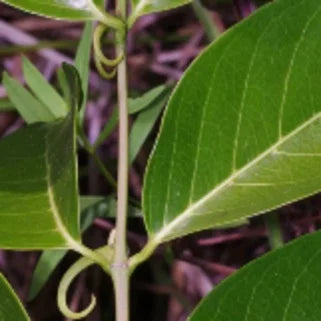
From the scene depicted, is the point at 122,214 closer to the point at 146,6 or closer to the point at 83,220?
the point at 146,6

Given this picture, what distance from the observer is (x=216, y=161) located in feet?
2.15

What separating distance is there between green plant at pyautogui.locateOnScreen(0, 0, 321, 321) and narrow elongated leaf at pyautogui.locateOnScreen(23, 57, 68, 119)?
0.88 feet

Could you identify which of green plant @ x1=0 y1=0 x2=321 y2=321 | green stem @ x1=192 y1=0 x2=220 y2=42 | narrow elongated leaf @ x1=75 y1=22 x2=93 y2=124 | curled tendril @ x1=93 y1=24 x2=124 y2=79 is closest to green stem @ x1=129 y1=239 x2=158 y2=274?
green plant @ x1=0 y1=0 x2=321 y2=321

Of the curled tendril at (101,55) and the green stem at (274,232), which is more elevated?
the curled tendril at (101,55)

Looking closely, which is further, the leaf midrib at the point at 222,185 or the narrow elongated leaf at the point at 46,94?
the narrow elongated leaf at the point at 46,94

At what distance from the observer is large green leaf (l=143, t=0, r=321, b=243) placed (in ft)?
2.02

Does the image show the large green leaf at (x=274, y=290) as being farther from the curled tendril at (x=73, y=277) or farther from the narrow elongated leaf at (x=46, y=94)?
the narrow elongated leaf at (x=46, y=94)

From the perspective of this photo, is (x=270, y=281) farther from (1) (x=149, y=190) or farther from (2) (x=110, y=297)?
(2) (x=110, y=297)

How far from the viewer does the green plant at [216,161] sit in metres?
0.61

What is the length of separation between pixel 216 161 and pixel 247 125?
0.13ft

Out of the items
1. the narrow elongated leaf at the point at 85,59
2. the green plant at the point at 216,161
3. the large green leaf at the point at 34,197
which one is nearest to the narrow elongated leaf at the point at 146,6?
the green plant at the point at 216,161

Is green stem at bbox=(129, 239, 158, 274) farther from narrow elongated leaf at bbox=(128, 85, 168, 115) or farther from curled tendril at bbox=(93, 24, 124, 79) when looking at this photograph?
narrow elongated leaf at bbox=(128, 85, 168, 115)

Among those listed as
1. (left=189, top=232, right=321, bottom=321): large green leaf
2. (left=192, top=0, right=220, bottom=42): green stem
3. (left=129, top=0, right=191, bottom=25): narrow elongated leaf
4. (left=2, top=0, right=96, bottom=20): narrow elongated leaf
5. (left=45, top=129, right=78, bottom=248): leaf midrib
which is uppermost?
(left=192, top=0, right=220, bottom=42): green stem

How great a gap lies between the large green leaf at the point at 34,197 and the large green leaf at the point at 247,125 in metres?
0.07
